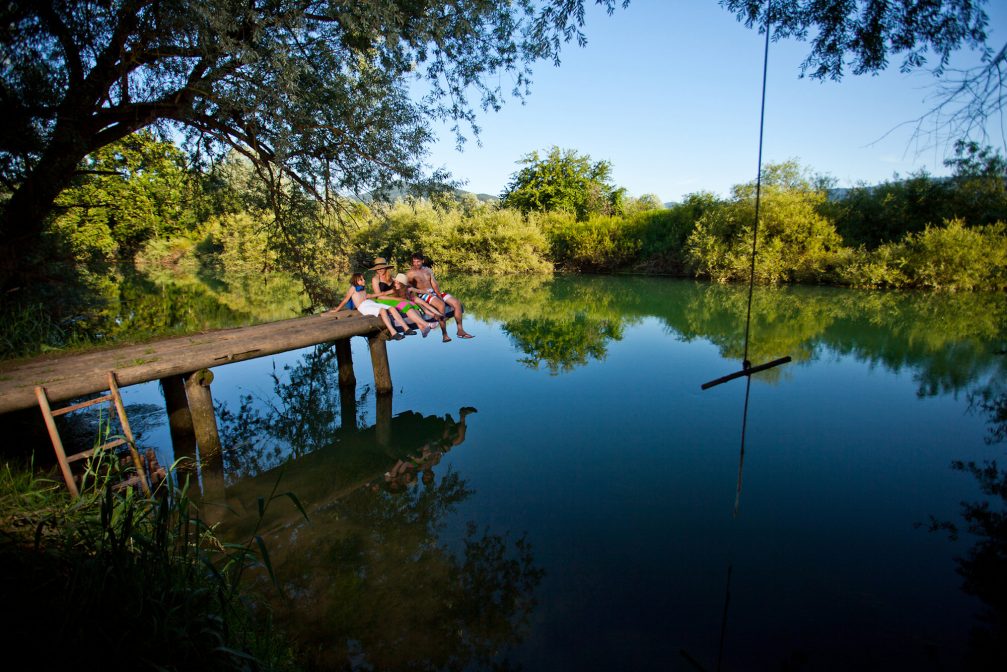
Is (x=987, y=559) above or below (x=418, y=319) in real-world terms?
below

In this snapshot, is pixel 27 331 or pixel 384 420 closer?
pixel 27 331

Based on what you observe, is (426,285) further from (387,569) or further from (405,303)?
(387,569)

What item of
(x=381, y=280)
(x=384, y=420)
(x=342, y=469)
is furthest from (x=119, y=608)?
(x=381, y=280)

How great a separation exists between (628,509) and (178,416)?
519 cm

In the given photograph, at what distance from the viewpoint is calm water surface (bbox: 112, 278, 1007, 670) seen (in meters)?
3.01

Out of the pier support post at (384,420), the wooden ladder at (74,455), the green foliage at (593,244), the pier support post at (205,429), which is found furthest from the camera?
the green foliage at (593,244)

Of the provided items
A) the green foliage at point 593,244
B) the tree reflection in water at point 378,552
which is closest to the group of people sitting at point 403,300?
the tree reflection in water at point 378,552

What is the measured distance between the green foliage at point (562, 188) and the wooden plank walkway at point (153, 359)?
3107 cm

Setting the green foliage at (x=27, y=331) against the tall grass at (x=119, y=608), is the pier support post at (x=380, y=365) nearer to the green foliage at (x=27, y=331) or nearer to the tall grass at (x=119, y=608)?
the green foliage at (x=27, y=331)

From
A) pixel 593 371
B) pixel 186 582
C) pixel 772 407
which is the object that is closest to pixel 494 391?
pixel 593 371

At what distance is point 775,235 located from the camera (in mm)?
21781

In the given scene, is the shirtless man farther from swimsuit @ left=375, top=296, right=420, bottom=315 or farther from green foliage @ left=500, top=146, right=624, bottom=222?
green foliage @ left=500, top=146, right=624, bottom=222

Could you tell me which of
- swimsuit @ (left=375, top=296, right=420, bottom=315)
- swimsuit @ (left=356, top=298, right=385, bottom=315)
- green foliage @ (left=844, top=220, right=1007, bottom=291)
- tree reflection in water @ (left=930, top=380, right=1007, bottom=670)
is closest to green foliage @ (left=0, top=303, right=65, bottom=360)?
swimsuit @ (left=356, top=298, right=385, bottom=315)

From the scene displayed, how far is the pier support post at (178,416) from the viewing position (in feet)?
19.5
